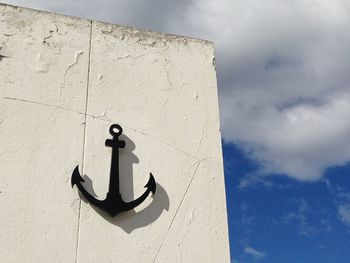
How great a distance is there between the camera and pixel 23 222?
2.67 meters

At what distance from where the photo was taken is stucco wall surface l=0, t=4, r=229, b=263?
2.74 meters

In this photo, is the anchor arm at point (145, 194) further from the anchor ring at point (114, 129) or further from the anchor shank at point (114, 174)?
the anchor ring at point (114, 129)

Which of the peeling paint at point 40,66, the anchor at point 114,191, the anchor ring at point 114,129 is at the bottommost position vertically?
the anchor at point 114,191

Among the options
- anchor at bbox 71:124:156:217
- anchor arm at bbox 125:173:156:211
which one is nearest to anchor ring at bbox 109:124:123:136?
anchor at bbox 71:124:156:217

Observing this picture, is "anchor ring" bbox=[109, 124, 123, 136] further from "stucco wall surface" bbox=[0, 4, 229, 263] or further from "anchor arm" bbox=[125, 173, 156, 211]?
"anchor arm" bbox=[125, 173, 156, 211]

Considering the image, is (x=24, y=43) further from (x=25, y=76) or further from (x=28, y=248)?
(x=28, y=248)

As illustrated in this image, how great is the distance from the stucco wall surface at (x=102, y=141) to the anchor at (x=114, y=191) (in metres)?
0.05

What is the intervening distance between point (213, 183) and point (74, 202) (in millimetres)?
913

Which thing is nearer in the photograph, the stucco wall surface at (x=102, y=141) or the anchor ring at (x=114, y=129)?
the stucco wall surface at (x=102, y=141)

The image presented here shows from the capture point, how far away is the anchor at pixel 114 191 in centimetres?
278

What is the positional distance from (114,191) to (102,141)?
0.36m

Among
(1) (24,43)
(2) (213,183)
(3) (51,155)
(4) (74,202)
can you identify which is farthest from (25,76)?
(2) (213,183)

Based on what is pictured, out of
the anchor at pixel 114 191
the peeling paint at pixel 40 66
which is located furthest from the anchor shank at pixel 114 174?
the peeling paint at pixel 40 66

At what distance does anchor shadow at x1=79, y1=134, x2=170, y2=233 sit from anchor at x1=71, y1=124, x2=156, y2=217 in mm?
49
